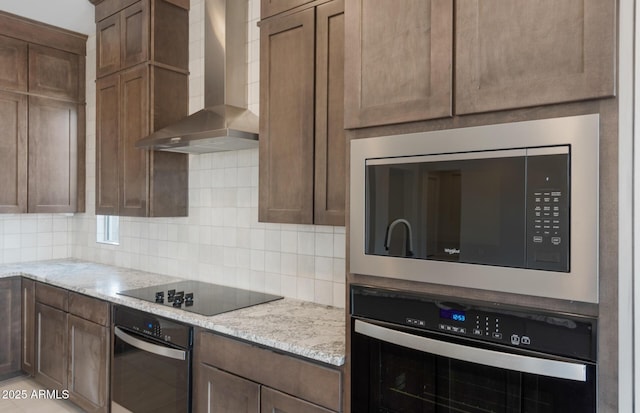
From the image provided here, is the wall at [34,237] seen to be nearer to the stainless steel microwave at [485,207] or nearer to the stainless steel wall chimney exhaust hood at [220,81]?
the stainless steel wall chimney exhaust hood at [220,81]

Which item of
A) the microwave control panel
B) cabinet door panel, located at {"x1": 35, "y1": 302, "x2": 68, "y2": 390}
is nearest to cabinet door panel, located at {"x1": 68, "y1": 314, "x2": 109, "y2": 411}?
cabinet door panel, located at {"x1": 35, "y1": 302, "x2": 68, "y2": 390}

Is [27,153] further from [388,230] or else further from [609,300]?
[609,300]

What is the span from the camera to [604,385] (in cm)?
106

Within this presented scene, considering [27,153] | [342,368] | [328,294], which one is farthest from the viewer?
[27,153]

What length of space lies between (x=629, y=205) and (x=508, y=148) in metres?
0.31

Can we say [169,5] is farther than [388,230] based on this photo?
Yes

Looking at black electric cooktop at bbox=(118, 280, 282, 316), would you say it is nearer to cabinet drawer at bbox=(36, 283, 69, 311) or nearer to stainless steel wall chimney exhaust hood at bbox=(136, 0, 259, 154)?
cabinet drawer at bbox=(36, 283, 69, 311)

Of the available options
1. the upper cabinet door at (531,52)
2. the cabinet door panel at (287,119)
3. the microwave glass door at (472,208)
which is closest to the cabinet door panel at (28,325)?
the cabinet door panel at (287,119)

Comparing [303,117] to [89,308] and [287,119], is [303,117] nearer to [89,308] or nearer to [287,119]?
[287,119]

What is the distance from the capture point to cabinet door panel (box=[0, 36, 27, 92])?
3.55 metres

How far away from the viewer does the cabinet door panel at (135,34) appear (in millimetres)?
3047

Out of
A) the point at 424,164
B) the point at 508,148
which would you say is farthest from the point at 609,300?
the point at 424,164

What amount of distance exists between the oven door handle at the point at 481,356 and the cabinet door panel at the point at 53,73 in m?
3.71

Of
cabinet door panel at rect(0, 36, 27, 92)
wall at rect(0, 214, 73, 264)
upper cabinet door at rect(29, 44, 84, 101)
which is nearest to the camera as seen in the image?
cabinet door panel at rect(0, 36, 27, 92)
